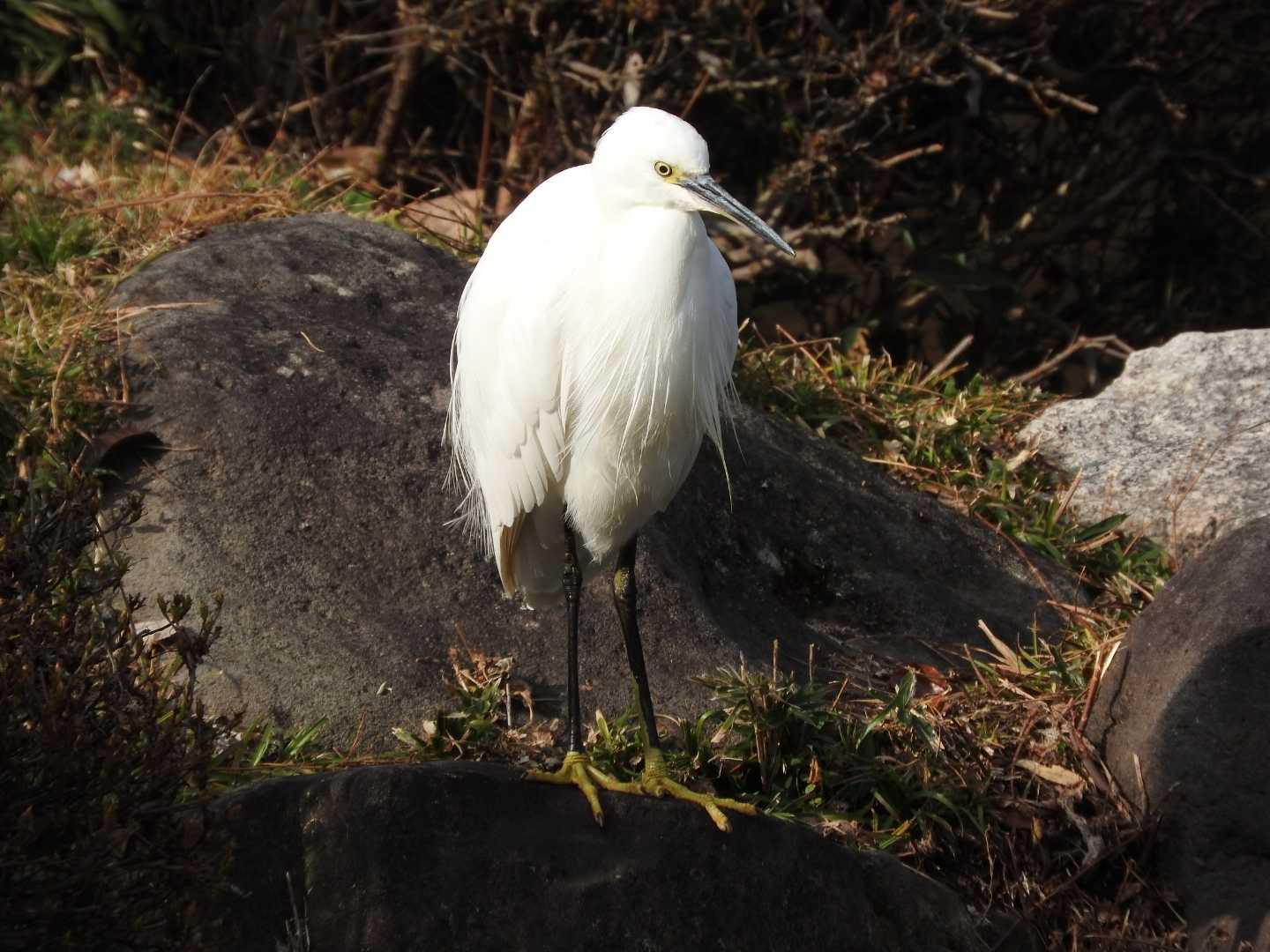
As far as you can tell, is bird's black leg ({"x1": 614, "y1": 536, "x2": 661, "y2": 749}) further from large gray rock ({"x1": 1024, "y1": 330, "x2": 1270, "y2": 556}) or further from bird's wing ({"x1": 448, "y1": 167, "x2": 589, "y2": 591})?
large gray rock ({"x1": 1024, "y1": 330, "x2": 1270, "y2": 556})

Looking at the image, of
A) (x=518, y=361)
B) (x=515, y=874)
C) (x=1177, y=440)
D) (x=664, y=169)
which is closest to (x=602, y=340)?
(x=518, y=361)

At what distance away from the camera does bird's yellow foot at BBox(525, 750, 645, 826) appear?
2.54 metres

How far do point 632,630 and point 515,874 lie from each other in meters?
0.82

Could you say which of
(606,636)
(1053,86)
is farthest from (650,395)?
(1053,86)

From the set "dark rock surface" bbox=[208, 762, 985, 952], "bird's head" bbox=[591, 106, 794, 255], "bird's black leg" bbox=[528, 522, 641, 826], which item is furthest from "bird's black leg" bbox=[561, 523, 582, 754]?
"bird's head" bbox=[591, 106, 794, 255]

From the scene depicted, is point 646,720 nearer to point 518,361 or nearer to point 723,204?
point 518,361

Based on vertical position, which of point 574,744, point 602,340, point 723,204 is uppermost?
point 723,204

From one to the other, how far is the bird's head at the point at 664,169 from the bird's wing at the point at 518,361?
0.19 m

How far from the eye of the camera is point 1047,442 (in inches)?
189

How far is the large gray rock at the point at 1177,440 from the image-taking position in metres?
4.34

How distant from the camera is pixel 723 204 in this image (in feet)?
8.25

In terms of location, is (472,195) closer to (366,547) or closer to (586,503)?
(366,547)

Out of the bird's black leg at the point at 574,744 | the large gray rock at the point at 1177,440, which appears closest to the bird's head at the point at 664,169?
the bird's black leg at the point at 574,744

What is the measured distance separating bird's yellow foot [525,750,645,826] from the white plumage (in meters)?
0.57
